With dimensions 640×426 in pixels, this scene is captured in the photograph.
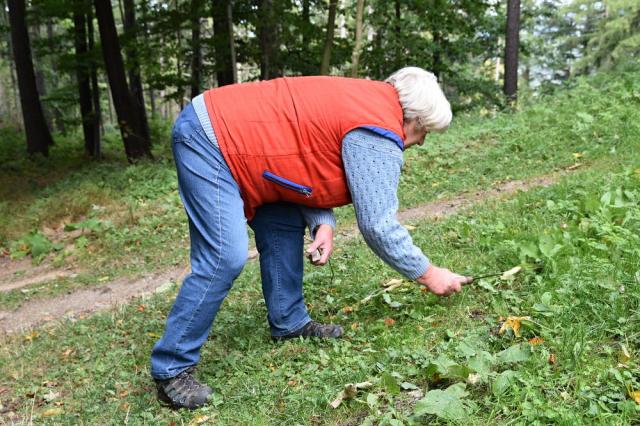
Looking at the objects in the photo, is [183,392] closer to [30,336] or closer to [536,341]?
[536,341]

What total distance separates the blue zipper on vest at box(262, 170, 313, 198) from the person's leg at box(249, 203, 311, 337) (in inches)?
19.8

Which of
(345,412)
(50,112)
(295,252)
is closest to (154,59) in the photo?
(295,252)

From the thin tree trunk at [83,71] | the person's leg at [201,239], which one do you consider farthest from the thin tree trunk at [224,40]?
the person's leg at [201,239]

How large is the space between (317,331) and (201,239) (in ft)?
3.22

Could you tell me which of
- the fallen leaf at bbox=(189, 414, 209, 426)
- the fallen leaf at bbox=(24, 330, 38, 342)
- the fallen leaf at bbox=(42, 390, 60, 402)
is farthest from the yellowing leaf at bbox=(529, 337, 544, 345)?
the fallen leaf at bbox=(24, 330, 38, 342)

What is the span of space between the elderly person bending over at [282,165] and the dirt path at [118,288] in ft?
9.33

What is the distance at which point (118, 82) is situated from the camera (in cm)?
1241

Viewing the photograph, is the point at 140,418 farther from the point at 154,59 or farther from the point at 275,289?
the point at 154,59

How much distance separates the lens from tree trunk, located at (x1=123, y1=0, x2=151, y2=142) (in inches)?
550

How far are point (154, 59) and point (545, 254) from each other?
12.5m

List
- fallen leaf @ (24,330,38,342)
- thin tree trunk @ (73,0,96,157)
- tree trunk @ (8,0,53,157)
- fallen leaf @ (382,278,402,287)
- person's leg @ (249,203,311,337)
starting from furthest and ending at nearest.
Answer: tree trunk @ (8,0,53,157)
thin tree trunk @ (73,0,96,157)
fallen leaf @ (24,330,38,342)
fallen leaf @ (382,278,402,287)
person's leg @ (249,203,311,337)

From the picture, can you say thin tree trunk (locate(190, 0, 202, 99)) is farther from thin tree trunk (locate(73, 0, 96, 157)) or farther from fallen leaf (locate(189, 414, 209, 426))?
fallen leaf (locate(189, 414, 209, 426))

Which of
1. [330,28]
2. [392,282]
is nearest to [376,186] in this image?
[392,282]

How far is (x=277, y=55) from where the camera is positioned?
15336 mm
